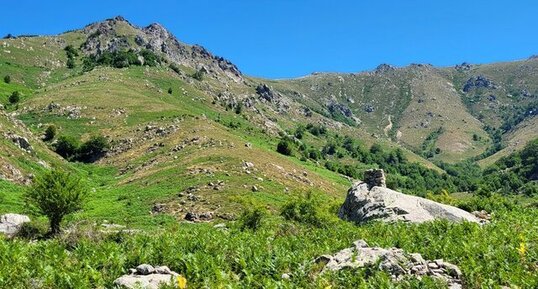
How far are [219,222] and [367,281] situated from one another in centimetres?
2385

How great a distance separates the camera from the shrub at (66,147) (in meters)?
63.8

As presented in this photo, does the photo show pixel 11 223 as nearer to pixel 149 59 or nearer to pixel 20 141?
pixel 20 141

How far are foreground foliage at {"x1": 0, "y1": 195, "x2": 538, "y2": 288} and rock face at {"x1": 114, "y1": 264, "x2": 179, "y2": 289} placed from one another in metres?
0.57

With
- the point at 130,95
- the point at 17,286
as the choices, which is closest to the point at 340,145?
the point at 130,95

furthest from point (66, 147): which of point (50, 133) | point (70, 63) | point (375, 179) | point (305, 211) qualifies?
point (70, 63)

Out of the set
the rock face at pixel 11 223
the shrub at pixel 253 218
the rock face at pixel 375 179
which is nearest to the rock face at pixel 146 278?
the shrub at pixel 253 218

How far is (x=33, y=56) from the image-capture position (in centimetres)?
13150

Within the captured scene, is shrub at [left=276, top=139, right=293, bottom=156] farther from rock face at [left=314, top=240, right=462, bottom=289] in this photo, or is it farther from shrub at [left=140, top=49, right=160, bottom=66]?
rock face at [left=314, top=240, right=462, bottom=289]

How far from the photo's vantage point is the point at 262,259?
1697 centimetres

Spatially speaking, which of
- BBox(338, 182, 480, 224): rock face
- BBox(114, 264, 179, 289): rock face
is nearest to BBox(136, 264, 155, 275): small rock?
BBox(114, 264, 179, 289): rock face

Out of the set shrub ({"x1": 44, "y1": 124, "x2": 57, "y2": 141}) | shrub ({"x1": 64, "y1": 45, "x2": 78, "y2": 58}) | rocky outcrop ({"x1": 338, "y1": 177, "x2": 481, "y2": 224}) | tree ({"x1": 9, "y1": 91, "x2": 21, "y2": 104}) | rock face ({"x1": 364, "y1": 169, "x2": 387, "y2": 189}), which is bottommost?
rocky outcrop ({"x1": 338, "y1": 177, "x2": 481, "y2": 224})

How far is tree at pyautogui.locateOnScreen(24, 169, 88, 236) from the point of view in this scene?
29672 mm

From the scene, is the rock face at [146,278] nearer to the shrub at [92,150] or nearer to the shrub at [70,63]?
the shrub at [92,150]

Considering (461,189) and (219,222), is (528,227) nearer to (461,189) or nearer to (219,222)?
(219,222)
